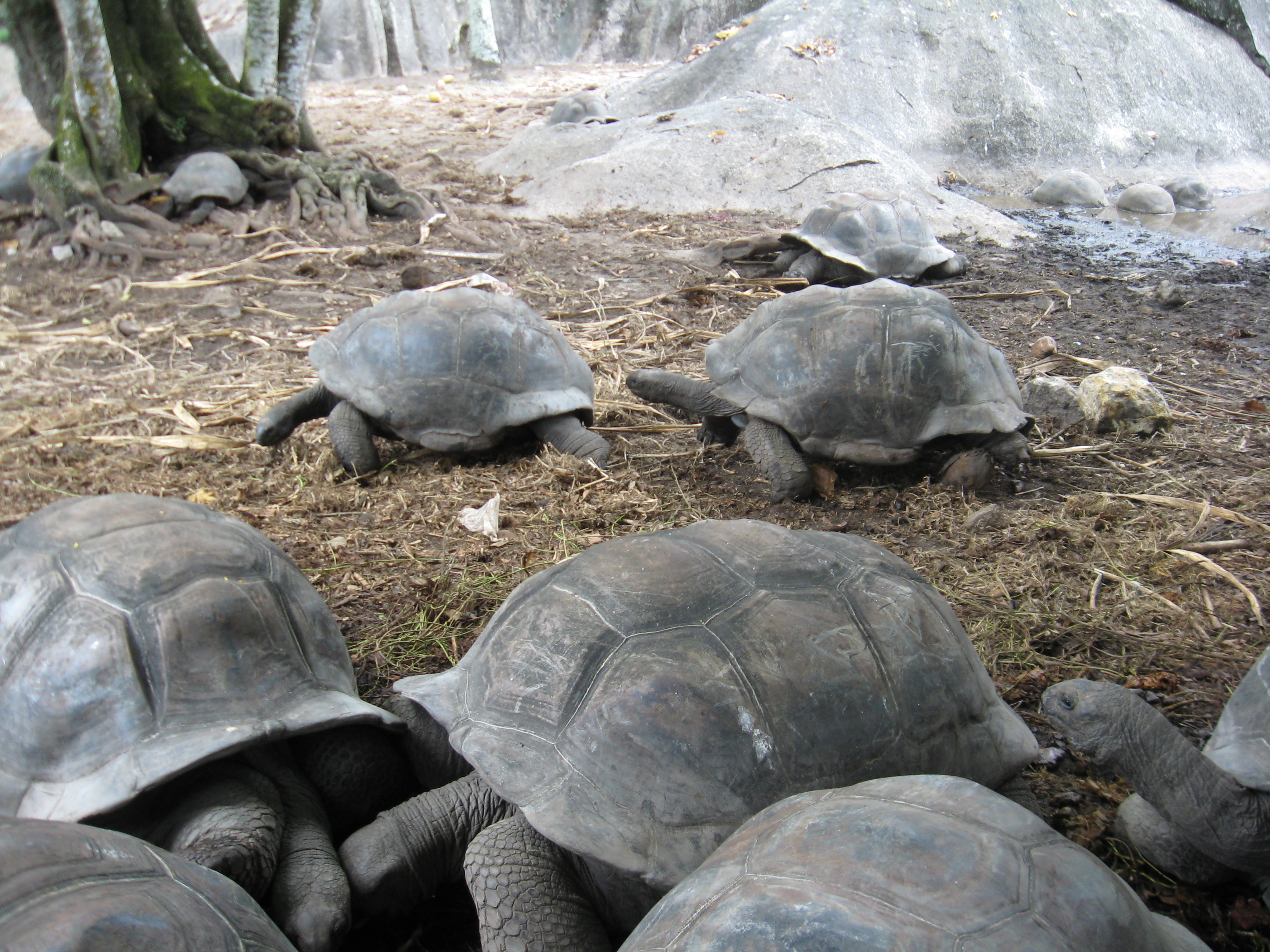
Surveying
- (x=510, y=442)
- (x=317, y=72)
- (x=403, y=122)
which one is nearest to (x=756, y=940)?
(x=510, y=442)

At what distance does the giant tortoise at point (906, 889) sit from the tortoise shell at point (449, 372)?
274 cm

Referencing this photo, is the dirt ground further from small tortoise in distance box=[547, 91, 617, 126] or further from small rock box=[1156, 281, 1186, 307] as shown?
small tortoise in distance box=[547, 91, 617, 126]

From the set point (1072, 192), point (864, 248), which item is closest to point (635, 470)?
point (864, 248)

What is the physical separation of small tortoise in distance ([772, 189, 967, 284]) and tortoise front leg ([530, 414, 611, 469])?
3.46m

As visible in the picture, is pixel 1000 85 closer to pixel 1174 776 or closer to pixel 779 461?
pixel 779 461

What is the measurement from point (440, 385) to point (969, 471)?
7.46 feet

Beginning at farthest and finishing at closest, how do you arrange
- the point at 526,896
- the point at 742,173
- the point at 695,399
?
1. the point at 742,173
2. the point at 695,399
3. the point at 526,896

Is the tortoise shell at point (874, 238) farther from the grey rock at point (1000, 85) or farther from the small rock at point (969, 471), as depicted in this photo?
the grey rock at point (1000, 85)

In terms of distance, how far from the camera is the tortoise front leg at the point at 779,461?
3.68 meters

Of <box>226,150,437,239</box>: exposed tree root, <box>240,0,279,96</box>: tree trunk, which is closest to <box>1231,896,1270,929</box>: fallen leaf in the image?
<box>226,150,437,239</box>: exposed tree root

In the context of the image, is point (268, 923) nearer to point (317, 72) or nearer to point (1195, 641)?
point (1195, 641)

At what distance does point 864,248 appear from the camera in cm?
695

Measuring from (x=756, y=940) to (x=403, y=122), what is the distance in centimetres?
1509

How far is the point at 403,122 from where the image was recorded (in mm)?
14203
